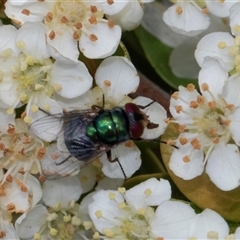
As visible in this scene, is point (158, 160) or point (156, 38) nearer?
point (158, 160)

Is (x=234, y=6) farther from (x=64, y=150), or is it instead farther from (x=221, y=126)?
(x=64, y=150)

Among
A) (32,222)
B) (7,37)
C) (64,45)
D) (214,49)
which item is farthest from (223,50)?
(32,222)

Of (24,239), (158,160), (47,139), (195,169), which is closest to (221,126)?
(195,169)

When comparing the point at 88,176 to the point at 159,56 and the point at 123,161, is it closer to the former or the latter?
the point at 123,161

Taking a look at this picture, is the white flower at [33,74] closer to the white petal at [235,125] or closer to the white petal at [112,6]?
the white petal at [112,6]

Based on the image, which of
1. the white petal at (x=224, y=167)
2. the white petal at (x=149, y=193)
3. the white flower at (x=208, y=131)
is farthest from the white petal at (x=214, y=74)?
the white petal at (x=149, y=193)

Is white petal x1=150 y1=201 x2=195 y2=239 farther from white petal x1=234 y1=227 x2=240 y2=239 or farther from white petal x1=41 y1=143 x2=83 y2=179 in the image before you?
white petal x1=41 y1=143 x2=83 y2=179

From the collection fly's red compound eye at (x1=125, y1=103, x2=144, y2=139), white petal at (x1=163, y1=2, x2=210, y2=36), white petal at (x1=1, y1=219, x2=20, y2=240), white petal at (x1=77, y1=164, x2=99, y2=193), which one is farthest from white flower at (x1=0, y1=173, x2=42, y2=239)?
white petal at (x1=163, y1=2, x2=210, y2=36)
